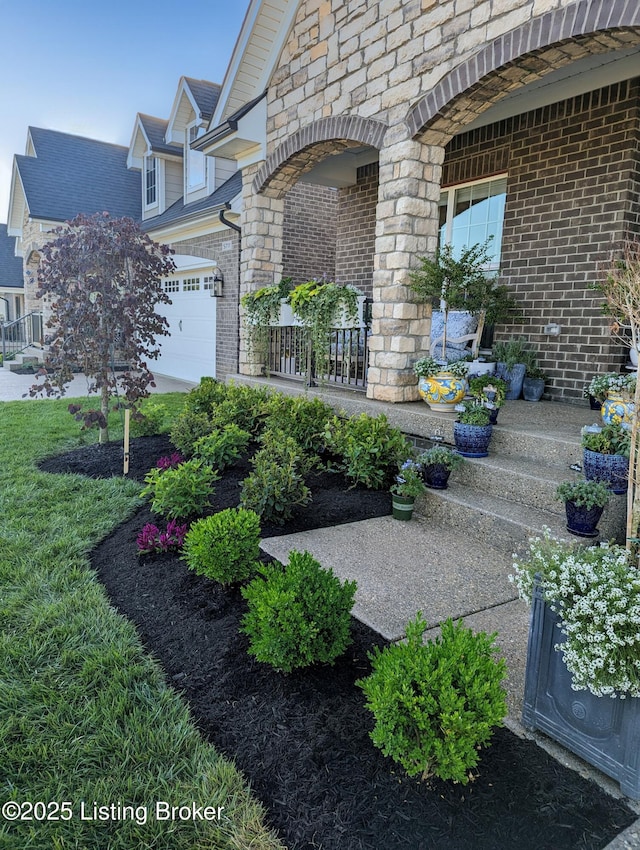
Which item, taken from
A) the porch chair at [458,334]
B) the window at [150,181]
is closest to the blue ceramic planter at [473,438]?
the porch chair at [458,334]

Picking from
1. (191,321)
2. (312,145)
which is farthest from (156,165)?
(312,145)

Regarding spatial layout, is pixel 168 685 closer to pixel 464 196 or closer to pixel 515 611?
pixel 515 611

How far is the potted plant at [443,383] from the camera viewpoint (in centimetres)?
485

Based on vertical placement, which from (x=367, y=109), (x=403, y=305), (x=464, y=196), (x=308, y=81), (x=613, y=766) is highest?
(x=308, y=81)

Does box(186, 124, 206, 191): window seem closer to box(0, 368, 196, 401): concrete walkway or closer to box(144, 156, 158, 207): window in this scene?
box(144, 156, 158, 207): window

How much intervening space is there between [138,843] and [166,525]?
2.39 meters

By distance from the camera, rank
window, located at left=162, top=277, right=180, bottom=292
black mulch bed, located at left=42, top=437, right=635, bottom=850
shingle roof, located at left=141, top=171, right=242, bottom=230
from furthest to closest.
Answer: window, located at left=162, top=277, right=180, bottom=292
shingle roof, located at left=141, top=171, right=242, bottom=230
black mulch bed, located at left=42, top=437, right=635, bottom=850

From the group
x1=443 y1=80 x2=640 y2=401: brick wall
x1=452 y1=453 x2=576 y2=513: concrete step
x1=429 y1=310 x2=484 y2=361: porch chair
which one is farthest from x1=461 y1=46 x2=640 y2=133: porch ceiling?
x1=452 y1=453 x2=576 y2=513: concrete step

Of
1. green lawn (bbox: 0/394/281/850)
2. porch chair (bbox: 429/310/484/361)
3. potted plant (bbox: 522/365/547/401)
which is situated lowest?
green lawn (bbox: 0/394/281/850)

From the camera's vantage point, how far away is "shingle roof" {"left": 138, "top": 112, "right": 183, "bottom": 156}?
564 inches

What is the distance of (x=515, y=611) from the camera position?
2771 mm

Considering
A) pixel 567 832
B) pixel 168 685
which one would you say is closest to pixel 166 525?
pixel 168 685

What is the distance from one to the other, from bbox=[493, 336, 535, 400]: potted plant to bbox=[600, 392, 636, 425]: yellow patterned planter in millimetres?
2435

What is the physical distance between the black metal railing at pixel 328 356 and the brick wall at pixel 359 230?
2173 mm
